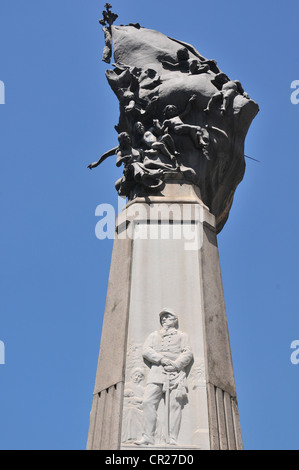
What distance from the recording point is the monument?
1120cm

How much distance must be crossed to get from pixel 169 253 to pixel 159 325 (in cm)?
177

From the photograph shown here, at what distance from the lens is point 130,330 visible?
12219 millimetres

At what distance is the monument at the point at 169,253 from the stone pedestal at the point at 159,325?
0.07ft

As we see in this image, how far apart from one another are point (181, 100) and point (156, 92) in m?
0.66

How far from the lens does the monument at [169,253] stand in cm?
1120

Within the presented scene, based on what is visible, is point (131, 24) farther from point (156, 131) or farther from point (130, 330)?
point (130, 330)

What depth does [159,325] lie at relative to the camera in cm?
1223

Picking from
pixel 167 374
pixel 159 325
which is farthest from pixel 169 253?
pixel 167 374

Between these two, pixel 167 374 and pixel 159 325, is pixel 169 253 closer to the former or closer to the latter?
pixel 159 325

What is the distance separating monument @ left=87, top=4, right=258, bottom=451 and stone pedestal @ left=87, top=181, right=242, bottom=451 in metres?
0.02

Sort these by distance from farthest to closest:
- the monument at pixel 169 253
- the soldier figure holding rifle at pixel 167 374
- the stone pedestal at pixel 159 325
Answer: the monument at pixel 169 253 → the stone pedestal at pixel 159 325 → the soldier figure holding rifle at pixel 167 374

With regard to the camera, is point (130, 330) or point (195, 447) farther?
point (130, 330)

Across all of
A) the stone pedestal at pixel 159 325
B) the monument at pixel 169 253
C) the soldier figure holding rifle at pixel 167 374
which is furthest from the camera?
the monument at pixel 169 253
